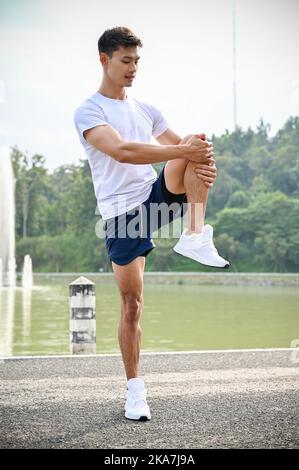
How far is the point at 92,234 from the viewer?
36031mm

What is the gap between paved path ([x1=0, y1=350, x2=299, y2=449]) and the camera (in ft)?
9.20

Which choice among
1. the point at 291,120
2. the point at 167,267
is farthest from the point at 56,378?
the point at 291,120

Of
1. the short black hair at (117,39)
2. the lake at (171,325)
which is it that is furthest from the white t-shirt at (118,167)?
the lake at (171,325)

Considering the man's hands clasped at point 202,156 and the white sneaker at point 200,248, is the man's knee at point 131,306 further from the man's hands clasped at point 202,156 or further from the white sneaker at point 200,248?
the man's hands clasped at point 202,156

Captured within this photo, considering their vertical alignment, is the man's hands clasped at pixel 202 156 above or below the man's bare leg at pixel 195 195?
above

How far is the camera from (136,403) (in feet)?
10.4

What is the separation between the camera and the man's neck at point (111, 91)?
3.32m

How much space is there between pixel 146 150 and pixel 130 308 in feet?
2.48

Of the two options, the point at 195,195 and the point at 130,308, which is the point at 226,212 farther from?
the point at 195,195

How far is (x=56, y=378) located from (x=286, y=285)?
21.7 meters

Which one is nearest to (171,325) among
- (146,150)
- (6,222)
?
(146,150)
